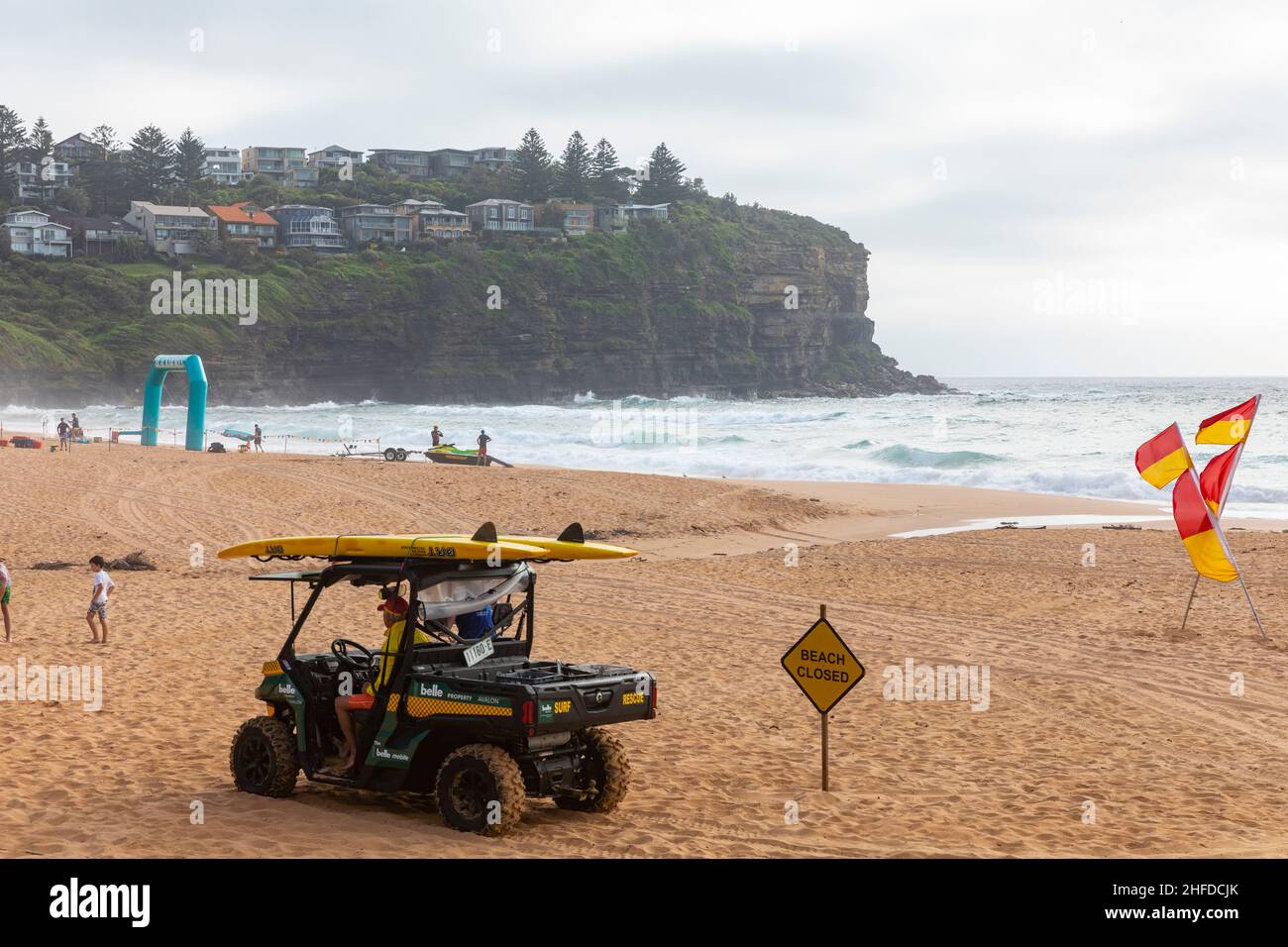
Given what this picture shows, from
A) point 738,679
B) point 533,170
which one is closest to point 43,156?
point 533,170

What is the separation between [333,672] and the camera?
9.09m

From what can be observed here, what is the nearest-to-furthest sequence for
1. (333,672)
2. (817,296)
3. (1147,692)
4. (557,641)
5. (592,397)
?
(333,672) < (1147,692) < (557,641) < (592,397) < (817,296)

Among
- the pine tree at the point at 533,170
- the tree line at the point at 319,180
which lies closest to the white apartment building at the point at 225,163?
the tree line at the point at 319,180

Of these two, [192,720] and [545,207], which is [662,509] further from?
[545,207]

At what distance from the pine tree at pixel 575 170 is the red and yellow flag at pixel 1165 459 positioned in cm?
14035

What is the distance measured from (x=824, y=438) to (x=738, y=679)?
50.9 meters

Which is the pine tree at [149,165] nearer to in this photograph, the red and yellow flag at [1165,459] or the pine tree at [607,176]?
the pine tree at [607,176]

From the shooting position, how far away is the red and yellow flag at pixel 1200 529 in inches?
652

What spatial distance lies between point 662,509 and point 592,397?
8993 cm

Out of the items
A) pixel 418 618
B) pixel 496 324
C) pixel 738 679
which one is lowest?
pixel 738 679

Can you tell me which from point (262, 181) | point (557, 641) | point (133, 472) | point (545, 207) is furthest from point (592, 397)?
point (557, 641)

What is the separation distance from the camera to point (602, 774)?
867 cm

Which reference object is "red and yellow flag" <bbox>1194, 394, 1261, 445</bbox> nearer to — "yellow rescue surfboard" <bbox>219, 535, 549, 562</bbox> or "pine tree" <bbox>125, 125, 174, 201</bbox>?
"yellow rescue surfboard" <bbox>219, 535, 549, 562</bbox>

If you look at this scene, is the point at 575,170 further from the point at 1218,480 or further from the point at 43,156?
the point at 1218,480
